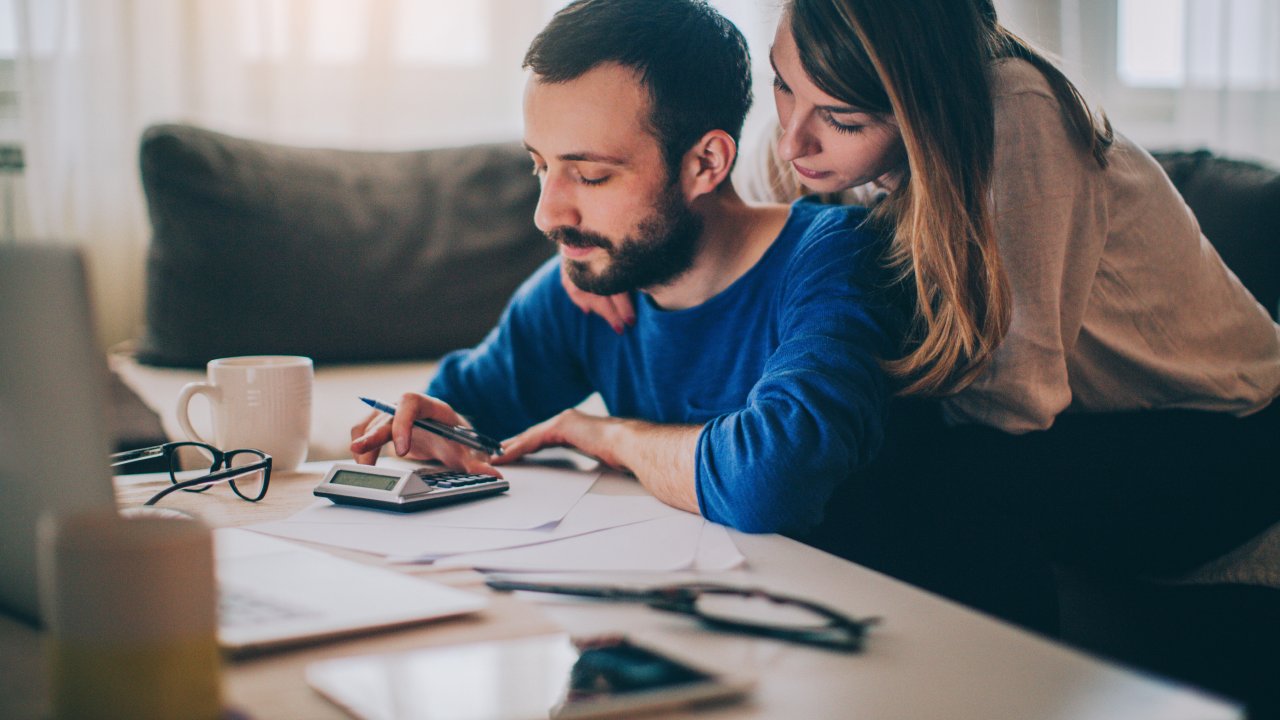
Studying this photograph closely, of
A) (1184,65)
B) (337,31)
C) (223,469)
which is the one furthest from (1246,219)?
(337,31)

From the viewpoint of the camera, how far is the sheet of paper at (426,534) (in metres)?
0.80

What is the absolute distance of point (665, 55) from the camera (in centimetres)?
125

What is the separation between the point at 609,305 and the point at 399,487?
0.56 meters

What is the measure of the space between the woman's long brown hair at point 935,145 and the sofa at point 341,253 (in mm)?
856

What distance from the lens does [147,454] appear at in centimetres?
104

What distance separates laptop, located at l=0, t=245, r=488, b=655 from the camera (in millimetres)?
489

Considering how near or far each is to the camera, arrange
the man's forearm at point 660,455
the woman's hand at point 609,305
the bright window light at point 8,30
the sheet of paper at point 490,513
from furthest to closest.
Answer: the bright window light at point 8,30, the woman's hand at point 609,305, the man's forearm at point 660,455, the sheet of paper at point 490,513

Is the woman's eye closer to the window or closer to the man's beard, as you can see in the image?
the man's beard

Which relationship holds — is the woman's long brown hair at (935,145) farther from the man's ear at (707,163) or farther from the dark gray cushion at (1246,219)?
the dark gray cushion at (1246,219)

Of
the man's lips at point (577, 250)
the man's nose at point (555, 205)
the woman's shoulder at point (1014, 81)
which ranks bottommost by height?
the man's lips at point (577, 250)

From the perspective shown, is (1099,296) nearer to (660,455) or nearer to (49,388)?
(660,455)

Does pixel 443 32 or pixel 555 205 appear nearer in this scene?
pixel 555 205

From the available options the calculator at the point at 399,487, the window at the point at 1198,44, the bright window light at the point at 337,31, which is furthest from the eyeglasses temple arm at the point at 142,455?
the window at the point at 1198,44

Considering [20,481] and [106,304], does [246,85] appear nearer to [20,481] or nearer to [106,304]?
[106,304]
